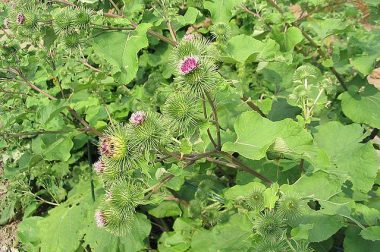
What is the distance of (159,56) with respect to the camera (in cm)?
370

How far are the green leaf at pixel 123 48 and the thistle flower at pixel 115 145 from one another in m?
0.49

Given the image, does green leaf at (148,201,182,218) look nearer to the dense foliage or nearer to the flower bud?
the dense foliage

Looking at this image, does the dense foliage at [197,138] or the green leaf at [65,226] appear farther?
the green leaf at [65,226]

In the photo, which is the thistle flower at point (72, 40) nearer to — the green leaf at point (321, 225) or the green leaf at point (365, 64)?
the green leaf at point (321, 225)

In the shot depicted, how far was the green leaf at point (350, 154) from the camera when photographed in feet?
6.88

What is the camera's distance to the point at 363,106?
261 centimetres

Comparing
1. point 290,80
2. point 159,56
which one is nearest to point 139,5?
point 290,80

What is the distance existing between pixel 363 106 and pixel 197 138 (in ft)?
3.72

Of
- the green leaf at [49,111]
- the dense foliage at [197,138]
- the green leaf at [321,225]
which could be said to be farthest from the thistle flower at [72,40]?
the green leaf at [321,225]

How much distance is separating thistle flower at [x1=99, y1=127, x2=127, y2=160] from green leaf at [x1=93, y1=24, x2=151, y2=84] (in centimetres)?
49

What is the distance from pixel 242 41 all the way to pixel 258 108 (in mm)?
378

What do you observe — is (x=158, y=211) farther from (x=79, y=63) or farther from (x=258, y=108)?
(x=79, y=63)

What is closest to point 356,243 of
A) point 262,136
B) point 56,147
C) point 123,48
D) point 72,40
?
point 262,136

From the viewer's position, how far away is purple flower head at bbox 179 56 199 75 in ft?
5.14
